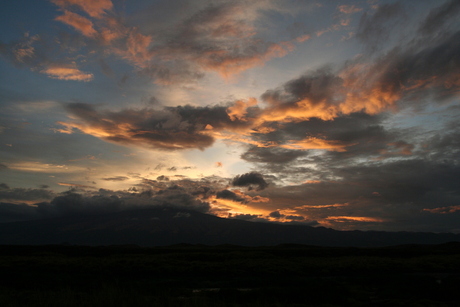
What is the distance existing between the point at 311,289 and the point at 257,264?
772 inches

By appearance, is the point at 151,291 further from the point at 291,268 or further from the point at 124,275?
the point at 291,268

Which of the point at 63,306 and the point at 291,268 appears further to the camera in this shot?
the point at 291,268

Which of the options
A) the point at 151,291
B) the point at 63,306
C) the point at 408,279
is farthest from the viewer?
the point at 408,279

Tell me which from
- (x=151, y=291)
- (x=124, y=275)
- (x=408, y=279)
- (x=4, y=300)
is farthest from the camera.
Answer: (x=124, y=275)

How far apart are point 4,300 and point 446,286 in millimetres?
31375

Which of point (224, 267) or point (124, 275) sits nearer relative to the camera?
point (124, 275)

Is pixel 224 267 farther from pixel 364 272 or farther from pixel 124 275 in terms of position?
pixel 364 272

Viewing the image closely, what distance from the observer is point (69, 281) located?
1104 inches

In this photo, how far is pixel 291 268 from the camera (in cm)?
3906

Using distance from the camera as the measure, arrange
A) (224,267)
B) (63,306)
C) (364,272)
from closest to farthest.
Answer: (63,306)
(364,272)
(224,267)

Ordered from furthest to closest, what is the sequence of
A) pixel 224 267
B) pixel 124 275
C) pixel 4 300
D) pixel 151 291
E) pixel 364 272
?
pixel 224 267 → pixel 364 272 → pixel 124 275 → pixel 151 291 → pixel 4 300

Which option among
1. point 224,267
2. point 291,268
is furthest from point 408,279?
point 224,267

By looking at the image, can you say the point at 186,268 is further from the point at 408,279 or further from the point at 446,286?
the point at 446,286

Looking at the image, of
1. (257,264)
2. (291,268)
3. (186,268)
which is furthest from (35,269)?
(291,268)
